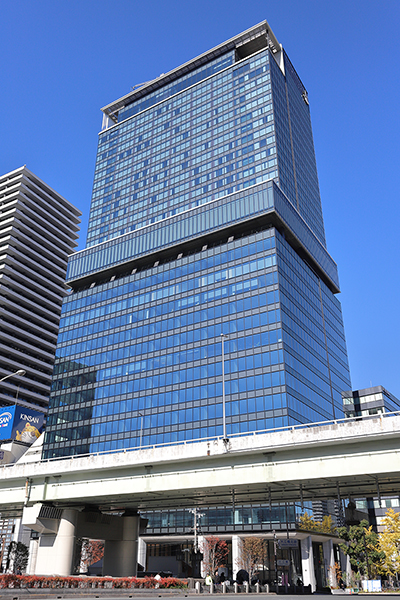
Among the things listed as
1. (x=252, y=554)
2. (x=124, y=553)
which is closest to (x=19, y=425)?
(x=252, y=554)

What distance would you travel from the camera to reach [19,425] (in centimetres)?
10112

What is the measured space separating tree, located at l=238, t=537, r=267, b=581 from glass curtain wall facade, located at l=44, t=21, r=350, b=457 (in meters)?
15.3

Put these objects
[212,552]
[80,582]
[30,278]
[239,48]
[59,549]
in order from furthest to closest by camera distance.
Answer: [30,278], [239,48], [212,552], [59,549], [80,582]

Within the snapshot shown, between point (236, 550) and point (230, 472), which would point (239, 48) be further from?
point (230, 472)

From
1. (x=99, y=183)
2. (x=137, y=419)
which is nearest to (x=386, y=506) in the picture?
(x=137, y=419)

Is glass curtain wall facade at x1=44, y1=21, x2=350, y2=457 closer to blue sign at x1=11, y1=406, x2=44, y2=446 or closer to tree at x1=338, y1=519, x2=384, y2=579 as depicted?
blue sign at x1=11, y1=406, x2=44, y2=446

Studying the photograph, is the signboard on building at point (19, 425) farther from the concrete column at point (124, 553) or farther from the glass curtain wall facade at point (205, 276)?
the concrete column at point (124, 553)

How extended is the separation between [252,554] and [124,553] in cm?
2713

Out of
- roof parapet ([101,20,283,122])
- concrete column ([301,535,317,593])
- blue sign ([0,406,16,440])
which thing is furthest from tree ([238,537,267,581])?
roof parapet ([101,20,283,122])

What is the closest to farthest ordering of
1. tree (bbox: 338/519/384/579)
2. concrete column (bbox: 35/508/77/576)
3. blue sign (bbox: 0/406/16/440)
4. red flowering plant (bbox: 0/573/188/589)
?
red flowering plant (bbox: 0/573/188/589) < tree (bbox: 338/519/384/579) < concrete column (bbox: 35/508/77/576) < blue sign (bbox: 0/406/16/440)

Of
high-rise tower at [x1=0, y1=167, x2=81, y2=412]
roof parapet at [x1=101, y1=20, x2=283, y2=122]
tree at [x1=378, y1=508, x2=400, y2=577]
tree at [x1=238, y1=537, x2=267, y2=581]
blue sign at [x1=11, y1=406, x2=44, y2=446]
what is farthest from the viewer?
high-rise tower at [x1=0, y1=167, x2=81, y2=412]

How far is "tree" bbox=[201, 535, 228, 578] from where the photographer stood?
241 ft

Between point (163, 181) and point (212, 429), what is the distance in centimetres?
6024

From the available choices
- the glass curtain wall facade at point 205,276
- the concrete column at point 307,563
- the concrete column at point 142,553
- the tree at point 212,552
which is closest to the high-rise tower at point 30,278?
the glass curtain wall facade at point 205,276
